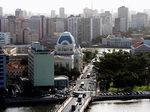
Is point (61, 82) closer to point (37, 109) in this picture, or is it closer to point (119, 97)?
point (119, 97)

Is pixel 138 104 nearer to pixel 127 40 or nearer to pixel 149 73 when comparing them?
pixel 149 73

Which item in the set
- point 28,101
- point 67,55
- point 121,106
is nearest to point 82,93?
point 121,106

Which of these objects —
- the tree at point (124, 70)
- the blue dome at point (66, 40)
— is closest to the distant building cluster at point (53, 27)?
the blue dome at point (66, 40)

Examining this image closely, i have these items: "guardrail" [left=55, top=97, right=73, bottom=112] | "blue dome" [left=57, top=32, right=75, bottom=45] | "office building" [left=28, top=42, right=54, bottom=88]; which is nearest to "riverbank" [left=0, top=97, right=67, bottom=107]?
"guardrail" [left=55, top=97, right=73, bottom=112]

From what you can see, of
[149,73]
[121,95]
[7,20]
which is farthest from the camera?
[7,20]

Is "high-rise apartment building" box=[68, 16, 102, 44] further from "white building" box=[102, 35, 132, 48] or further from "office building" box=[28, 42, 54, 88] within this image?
"office building" box=[28, 42, 54, 88]

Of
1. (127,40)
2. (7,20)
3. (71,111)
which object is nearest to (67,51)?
(71,111)

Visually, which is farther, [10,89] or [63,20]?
[63,20]

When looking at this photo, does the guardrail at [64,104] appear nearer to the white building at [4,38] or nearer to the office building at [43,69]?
the office building at [43,69]
